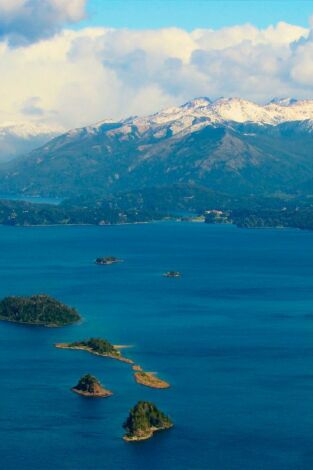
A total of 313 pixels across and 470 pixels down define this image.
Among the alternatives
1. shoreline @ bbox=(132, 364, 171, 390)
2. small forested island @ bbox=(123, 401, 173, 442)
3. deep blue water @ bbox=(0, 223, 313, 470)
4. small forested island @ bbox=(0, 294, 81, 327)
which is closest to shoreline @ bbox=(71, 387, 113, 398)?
deep blue water @ bbox=(0, 223, 313, 470)

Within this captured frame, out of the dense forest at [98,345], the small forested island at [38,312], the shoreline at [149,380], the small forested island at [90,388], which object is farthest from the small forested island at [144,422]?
the small forested island at [38,312]

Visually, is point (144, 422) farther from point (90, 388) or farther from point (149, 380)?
point (149, 380)

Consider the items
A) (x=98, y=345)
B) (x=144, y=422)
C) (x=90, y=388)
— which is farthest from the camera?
(x=98, y=345)

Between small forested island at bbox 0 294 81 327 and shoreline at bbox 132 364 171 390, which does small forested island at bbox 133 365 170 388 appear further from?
small forested island at bbox 0 294 81 327

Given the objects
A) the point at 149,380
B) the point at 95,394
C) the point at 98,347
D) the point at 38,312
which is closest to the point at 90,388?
the point at 95,394

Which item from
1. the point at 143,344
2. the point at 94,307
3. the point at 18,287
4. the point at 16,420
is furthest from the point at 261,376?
the point at 18,287

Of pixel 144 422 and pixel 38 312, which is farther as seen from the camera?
pixel 38 312
